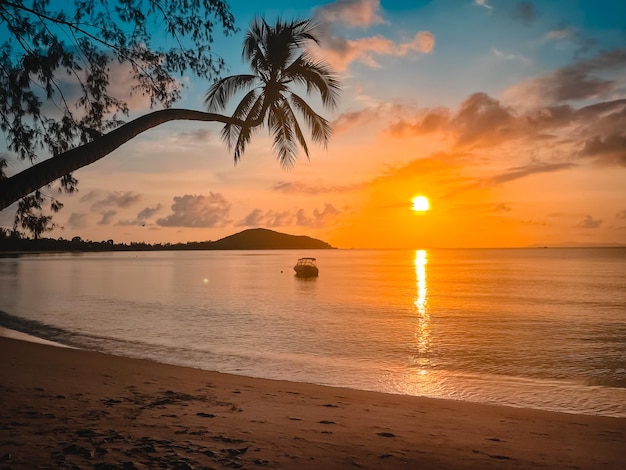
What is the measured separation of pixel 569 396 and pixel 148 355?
1431cm

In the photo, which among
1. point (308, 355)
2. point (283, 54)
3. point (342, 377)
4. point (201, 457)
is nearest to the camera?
point (201, 457)

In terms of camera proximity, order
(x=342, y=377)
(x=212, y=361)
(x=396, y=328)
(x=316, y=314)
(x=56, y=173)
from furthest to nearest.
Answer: (x=316, y=314) < (x=396, y=328) < (x=212, y=361) < (x=342, y=377) < (x=56, y=173)

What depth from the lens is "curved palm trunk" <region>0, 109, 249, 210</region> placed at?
5814mm

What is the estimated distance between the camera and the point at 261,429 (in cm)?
667

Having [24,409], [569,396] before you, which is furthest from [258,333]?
[24,409]

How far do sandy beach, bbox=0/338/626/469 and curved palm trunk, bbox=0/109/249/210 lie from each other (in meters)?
2.98

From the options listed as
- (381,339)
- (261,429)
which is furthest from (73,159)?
(381,339)

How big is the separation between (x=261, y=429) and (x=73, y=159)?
4.54 m

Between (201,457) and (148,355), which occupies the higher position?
(201,457)

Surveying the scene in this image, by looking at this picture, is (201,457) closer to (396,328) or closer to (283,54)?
(283,54)

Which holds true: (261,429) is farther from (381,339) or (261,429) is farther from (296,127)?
(381,339)

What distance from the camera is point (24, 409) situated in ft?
23.4

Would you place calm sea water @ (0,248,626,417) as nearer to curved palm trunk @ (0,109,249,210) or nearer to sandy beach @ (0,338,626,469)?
sandy beach @ (0,338,626,469)

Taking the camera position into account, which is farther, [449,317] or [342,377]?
[449,317]
